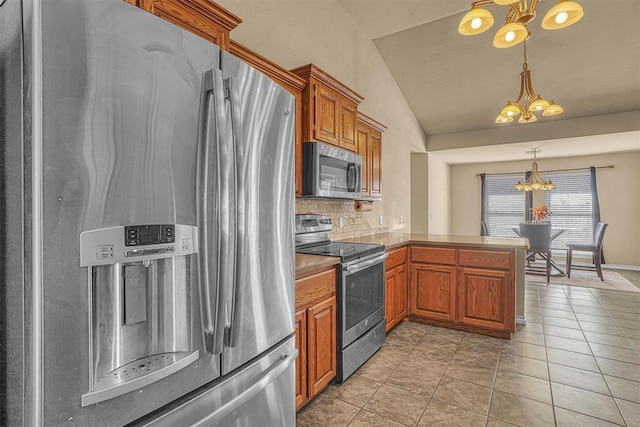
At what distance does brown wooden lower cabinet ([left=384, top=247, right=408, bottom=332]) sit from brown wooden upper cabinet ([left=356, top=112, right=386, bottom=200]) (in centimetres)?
73

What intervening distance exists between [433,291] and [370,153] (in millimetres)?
1684

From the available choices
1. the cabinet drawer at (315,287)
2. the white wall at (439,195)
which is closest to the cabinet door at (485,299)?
the cabinet drawer at (315,287)

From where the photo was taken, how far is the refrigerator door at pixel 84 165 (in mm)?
728

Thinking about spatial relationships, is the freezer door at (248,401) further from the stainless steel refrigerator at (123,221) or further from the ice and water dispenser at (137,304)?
the ice and water dispenser at (137,304)

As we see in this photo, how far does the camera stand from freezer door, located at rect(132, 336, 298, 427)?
38.9 inches

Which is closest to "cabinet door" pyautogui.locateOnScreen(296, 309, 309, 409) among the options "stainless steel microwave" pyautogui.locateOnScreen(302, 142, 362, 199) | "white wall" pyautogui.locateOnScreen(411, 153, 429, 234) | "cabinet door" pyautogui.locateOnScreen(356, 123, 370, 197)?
"stainless steel microwave" pyautogui.locateOnScreen(302, 142, 362, 199)

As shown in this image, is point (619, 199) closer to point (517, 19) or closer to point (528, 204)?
point (528, 204)

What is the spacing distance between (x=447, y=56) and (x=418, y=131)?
5.59ft

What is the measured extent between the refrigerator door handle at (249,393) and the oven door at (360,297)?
0.81 metres

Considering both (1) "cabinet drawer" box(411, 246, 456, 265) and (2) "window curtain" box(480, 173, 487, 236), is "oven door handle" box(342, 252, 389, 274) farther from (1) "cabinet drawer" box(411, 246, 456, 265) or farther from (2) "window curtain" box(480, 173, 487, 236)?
(2) "window curtain" box(480, 173, 487, 236)

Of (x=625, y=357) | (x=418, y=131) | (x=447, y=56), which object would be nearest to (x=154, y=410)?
(x=625, y=357)

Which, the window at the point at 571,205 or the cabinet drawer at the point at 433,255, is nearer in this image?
the cabinet drawer at the point at 433,255

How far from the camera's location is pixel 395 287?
3354 millimetres

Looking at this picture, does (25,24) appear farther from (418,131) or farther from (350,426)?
(418,131)
